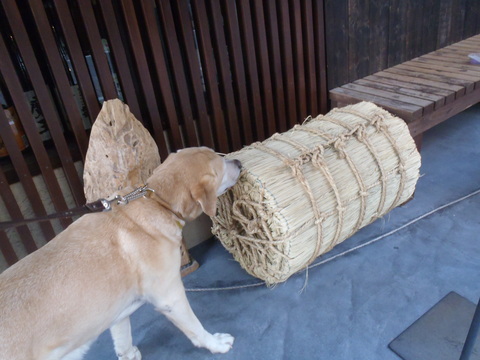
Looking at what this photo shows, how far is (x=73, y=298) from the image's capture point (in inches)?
62.5

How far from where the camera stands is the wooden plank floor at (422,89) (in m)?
3.11

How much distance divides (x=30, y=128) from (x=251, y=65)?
172 cm

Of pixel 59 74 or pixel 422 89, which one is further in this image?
pixel 422 89

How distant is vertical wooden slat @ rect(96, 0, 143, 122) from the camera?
2.37 meters

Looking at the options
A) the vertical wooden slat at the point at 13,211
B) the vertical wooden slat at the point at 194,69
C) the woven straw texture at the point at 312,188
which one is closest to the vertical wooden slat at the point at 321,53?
the woven straw texture at the point at 312,188

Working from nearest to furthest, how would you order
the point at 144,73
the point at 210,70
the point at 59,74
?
the point at 59,74
the point at 144,73
the point at 210,70

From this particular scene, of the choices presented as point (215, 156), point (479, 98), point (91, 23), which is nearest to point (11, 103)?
point (91, 23)

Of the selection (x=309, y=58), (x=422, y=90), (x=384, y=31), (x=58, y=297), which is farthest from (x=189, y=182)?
(x=384, y=31)

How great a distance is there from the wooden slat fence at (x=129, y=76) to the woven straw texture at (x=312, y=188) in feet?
2.04

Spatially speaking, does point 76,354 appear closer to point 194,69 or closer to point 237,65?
point 194,69

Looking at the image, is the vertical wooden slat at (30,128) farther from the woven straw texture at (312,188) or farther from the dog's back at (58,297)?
the woven straw texture at (312,188)

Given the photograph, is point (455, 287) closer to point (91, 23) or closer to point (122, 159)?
point (122, 159)

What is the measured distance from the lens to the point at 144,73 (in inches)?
102

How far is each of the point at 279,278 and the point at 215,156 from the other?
3.21ft
